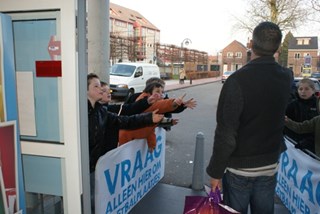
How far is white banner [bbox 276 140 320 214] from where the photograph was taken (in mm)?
3049

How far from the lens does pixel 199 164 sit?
14.9 ft

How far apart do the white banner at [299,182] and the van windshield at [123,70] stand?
1302 centimetres

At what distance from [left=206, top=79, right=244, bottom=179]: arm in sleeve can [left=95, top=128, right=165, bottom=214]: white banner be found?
1288 millimetres

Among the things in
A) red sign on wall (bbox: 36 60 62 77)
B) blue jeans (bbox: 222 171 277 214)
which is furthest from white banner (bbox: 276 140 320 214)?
red sign on wall (bbox: 36 60 62 77)

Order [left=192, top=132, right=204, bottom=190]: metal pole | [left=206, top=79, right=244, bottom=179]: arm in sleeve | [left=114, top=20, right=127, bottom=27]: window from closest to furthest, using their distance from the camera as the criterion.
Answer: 1. [left=206, top=79, right=244, bottom=179]: arm in sleeve
2. [left=192, top=132, right=204, bottom=190]: metal pole
3. [left=114, top=20, right=127, bottom=27]: window

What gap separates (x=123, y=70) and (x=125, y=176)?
13787 mm

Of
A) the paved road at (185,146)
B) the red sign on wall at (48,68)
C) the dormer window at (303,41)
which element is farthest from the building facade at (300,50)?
the red sign on wall at (48,68)

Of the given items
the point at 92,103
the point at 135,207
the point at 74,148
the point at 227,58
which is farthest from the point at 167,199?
the point at 227,58

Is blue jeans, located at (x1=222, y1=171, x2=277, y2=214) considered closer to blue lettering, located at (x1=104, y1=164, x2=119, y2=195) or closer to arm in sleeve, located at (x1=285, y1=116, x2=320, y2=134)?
blue lettering, located at (x1=104, y1=164, x2=119, y2=195)

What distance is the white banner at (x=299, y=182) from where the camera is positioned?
10.0ft

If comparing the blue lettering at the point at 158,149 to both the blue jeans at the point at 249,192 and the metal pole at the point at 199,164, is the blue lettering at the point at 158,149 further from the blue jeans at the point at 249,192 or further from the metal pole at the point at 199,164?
the blue jeans at the point at 249,192

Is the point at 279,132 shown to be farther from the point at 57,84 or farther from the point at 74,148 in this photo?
the point at 57,84

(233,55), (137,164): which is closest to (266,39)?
(137,164)

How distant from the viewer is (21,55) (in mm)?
2285
